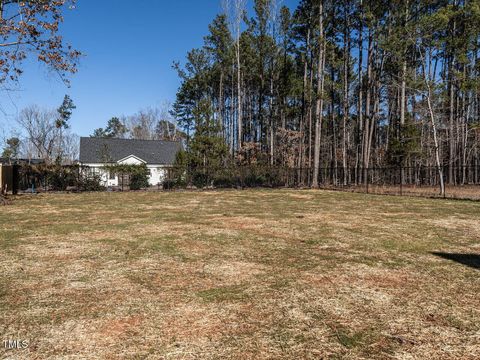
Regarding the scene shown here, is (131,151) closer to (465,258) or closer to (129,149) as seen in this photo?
(129,149)

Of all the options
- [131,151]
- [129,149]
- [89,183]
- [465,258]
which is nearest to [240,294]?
[465,258]

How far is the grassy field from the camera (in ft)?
8.09

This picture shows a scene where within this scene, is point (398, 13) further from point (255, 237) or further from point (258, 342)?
point (258, 342)

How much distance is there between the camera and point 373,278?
4.05m

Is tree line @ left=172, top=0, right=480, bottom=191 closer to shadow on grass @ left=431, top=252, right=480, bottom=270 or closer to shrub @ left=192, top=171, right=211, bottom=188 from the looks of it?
shrub @ left=192, top=171, right=211, bottom=188

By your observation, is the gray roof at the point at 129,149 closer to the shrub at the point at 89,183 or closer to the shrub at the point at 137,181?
the shrub at the point at 137,181

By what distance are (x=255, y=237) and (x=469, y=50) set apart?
30953 mm

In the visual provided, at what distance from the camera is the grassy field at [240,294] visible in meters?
2.47

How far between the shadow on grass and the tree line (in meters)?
16.0
